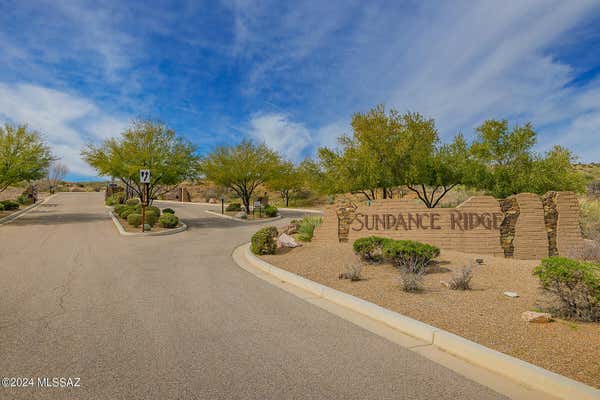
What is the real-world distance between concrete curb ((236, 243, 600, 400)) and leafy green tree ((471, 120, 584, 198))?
16261 mm

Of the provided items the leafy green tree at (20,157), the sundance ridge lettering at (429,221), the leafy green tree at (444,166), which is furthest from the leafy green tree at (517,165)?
the leafy green tree at (20,157)

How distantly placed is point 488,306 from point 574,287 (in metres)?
1.29

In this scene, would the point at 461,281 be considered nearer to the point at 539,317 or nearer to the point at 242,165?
the point at 539,317

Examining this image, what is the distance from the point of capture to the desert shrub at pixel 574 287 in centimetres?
524

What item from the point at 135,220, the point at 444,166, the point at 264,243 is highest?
the point at 444,166

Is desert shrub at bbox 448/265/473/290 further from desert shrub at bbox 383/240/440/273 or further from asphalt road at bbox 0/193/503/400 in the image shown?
asphalt road at bbox 0/193/503/400

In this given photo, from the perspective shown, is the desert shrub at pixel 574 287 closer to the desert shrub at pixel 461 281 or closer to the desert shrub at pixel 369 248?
the desert shrub at pixel 461 281

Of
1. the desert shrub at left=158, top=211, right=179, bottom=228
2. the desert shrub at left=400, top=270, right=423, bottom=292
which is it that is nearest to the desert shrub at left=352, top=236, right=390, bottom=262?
the desert shrub at left=400, top=270, right=423, bottom=292

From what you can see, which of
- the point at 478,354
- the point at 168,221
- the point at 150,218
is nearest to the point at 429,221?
the point at 478,354

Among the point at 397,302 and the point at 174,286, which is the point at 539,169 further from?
the point at 174,286

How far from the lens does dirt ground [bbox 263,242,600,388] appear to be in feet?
13.7

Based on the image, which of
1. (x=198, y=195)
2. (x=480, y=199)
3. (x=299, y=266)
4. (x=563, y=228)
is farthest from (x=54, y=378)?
(x=198, y=195)

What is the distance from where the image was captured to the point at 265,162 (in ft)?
105

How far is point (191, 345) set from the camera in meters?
4.61
